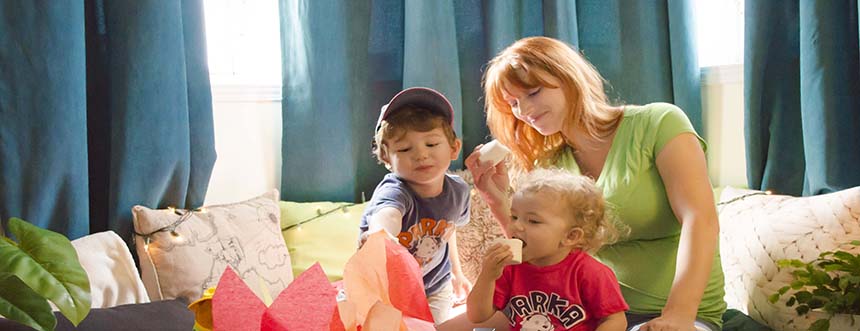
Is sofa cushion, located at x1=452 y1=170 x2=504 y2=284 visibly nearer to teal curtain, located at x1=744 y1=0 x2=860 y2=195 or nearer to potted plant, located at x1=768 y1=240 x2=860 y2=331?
teal curtain, located at x1=744 y1=0 x2=860 y2=195

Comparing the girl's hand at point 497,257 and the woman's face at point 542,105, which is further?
the woman's face at point 542,105

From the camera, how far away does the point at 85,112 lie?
1.84 m

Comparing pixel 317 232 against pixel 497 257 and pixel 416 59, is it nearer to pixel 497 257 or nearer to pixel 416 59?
pixel 416 59

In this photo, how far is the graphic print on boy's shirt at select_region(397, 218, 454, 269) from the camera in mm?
1723

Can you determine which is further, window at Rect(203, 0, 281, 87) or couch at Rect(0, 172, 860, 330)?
window at Rect(203, 0, 281, 87)

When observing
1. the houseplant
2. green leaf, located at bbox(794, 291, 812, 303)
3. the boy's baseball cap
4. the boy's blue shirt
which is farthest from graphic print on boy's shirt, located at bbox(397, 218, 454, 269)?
the houseplant

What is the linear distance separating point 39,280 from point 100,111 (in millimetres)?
1607

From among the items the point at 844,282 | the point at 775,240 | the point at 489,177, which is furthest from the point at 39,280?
the point at 775,240

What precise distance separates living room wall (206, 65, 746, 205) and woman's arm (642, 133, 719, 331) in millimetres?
955

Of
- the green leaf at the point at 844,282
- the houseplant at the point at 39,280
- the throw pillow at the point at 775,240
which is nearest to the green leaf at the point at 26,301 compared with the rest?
the houseplant at the point at 39,280

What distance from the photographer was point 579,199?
1.44 meters

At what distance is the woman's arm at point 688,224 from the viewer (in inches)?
56.6

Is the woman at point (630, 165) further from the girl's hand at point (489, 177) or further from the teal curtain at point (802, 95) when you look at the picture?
the teal curtain at point (802, 95)

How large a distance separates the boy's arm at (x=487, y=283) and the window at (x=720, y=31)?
1474 millimetres
